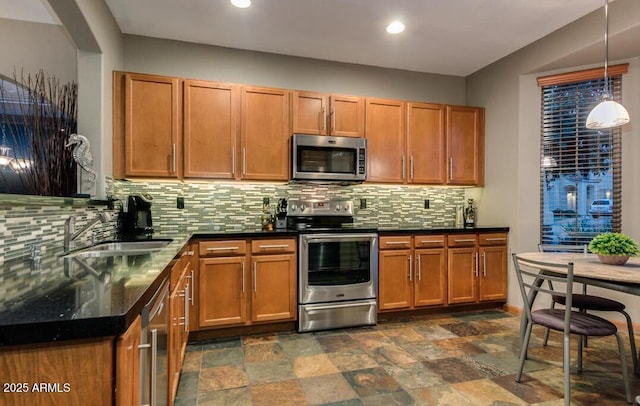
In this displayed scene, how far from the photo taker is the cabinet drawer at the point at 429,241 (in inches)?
134

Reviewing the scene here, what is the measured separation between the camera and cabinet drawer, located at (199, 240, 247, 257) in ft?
9.26

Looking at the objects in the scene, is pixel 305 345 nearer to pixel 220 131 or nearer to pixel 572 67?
pixel 220 131

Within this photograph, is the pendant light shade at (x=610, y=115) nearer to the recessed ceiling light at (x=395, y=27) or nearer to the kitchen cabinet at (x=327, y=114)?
the recessed ceiling light at (x=395, y=27)

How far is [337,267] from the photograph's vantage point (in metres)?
3.17

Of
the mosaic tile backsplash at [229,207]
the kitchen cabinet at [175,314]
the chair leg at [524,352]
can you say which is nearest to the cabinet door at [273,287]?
the mosaic tile backsplash at [229,207]

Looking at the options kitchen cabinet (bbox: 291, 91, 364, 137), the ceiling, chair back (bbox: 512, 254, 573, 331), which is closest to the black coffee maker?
the ceiling

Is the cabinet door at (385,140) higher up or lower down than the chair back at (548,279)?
higher up

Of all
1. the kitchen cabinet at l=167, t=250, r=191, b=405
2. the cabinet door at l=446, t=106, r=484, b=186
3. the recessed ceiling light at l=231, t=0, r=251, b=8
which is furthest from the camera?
the cabinet door at l=446, t=106, r=484, b=186

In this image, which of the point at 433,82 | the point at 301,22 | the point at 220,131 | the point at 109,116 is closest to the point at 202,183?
the point at 220,131

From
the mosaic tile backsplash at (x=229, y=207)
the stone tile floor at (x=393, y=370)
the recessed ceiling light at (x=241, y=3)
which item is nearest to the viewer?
the mosaic tile backsplash at (x=229, y=207)

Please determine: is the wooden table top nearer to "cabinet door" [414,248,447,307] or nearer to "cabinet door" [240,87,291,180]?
"cabinet door" [414,248,447,307]

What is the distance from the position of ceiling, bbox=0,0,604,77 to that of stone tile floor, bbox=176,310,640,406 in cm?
265

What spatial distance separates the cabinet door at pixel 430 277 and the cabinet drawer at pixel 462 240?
0.40ft

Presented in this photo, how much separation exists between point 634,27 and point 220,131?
3.41m
